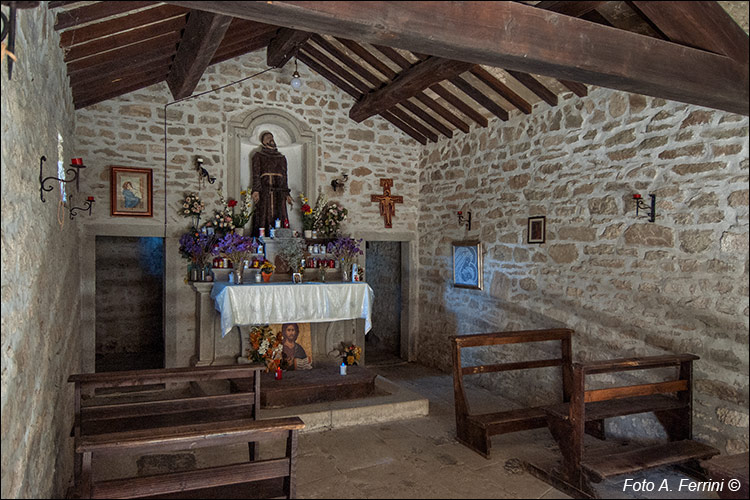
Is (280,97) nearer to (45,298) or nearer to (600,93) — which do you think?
(600,93)

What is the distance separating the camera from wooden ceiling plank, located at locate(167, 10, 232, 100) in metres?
4.18

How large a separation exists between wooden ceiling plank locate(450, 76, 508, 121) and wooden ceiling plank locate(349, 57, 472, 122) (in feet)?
1.14

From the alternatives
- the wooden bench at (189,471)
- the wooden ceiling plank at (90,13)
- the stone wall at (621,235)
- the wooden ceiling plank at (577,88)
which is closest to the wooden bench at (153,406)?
the wooden bench at (189,471)

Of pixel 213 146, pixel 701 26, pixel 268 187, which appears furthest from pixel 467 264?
pixel 701 26

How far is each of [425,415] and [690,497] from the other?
Result: 8.08ft

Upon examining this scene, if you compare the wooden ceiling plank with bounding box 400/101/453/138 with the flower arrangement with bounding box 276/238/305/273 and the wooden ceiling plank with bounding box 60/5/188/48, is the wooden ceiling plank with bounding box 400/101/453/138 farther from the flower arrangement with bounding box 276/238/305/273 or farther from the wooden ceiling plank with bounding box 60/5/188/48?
the wooden ceiling plank with bounding box 60/5/188/48

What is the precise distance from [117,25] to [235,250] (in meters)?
2.76

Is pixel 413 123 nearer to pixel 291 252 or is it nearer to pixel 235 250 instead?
pixel 291 252

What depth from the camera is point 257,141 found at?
7.07 meters

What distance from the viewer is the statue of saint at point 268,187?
22.4 ft

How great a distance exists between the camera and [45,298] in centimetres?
292

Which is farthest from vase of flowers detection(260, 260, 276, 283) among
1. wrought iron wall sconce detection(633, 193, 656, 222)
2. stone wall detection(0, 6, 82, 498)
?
wrought iron wall sconce detection(633, 193, 656, 222)

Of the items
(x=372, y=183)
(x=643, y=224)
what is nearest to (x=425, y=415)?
(x=643, y=224)

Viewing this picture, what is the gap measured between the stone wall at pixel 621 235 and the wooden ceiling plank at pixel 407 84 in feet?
3.50
